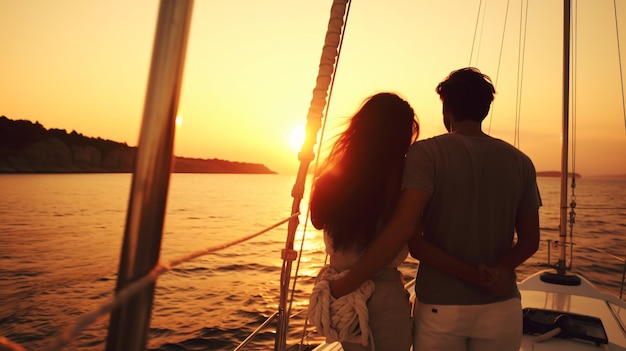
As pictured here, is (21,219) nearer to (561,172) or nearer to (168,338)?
(168,338)

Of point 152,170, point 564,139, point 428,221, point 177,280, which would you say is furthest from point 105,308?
point 177,280

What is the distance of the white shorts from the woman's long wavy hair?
42cm

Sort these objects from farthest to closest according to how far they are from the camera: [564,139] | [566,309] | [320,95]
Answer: [564,139] < [566,309] < [320,95]

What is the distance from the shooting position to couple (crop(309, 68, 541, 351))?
1.44m

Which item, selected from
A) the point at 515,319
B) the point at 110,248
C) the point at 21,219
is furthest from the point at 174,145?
the point at 21,219

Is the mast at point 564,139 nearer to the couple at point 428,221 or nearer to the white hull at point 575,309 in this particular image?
the white hull at point 575,309

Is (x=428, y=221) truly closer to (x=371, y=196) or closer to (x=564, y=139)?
(x=371, y=196)

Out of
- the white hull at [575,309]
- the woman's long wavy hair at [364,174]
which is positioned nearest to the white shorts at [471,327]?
the woman's long wavy hair at [364,174]

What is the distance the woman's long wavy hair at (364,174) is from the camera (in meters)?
1.43

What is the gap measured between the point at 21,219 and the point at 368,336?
3416 centimetres

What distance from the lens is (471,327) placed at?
155 centimetres

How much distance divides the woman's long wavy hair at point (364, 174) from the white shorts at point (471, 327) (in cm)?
42

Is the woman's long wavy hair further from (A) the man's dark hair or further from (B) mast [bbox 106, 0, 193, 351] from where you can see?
(B) mast [bbox 106, 0, 193, 351]

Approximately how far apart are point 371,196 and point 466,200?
389mm
